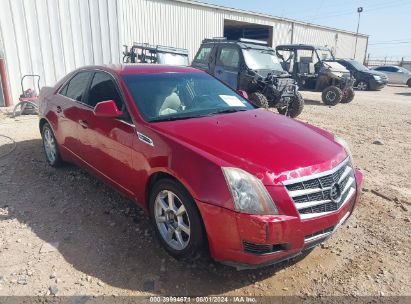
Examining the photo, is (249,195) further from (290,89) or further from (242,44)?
(242,44)

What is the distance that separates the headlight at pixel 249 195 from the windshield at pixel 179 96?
1.11 metres

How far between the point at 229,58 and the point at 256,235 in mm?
8583

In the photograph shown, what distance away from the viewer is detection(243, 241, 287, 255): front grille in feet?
7.84

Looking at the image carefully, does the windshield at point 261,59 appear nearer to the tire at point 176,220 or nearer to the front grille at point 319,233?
the tire at point 176,220

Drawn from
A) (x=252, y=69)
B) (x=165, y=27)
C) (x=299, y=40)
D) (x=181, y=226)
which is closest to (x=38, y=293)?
(x=181, y=226)

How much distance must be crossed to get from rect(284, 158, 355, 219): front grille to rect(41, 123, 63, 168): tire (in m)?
3.53

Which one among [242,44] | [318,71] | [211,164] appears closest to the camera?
[211,164]

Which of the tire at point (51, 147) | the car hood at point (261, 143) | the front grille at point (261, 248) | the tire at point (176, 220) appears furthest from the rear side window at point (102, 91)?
the front grille at point (261, 248)

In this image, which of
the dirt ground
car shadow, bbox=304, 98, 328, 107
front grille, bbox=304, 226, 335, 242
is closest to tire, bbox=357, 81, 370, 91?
car shadow, bbox=304, 98, 328, 107

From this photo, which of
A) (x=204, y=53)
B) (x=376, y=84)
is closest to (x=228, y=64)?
(x=204, y=53)

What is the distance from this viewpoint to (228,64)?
1024 centimetres

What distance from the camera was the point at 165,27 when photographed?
16750mm

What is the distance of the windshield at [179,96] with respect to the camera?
3.32 meters

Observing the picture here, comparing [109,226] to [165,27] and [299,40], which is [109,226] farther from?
[299,40]
